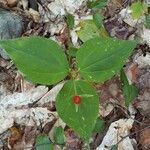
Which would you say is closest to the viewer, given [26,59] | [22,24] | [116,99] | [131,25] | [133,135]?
[26,59]

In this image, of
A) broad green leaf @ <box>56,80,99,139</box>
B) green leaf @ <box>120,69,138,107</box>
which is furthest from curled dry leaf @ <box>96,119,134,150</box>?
broad green leaf @ <box>56,80,99,139</box>

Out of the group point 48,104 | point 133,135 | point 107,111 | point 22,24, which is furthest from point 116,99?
→ point 22,24

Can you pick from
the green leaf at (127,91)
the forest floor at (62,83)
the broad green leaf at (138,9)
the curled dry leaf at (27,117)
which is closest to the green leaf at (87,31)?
the forest floor at (62,83)

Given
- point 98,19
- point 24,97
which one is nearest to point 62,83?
point 24,97

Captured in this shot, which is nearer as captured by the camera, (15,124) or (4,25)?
(15,124)

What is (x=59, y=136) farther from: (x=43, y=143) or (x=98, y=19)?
(x=98, y=19)

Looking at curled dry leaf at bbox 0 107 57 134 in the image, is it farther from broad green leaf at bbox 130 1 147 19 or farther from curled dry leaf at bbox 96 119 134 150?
broad green leaf at bbox 130 1 147 19

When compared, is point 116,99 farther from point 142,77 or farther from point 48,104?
point 48,104
